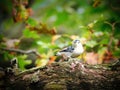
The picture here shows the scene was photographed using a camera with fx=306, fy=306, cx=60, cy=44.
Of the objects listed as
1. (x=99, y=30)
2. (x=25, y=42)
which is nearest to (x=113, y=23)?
(x=99, y=30)

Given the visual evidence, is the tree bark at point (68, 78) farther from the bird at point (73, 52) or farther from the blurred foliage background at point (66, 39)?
the blurred foliage background at point (66, 39)

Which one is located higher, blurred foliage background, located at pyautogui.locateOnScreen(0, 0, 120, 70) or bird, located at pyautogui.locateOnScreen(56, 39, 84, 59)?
blurred foliage background, located at pyautogui.locateOnScreen(0, 0, 120, 70)

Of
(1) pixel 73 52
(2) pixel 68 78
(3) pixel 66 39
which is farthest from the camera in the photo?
(3) pixel 66 39

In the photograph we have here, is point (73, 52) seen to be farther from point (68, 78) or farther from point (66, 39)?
point (66, 39)

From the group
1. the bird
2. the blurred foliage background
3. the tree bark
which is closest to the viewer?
the tree bark

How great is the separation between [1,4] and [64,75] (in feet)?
14.1

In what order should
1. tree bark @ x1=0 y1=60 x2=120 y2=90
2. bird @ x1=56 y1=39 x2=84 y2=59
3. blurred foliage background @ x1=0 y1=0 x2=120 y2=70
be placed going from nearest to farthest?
tree bark @ x1=0 y1=60 x2=120 y2=90
bird @ x1=56 y1=39 x2=84 y2=59
blurred foliage background @ x1=0 y1=0 x2=120 y2=70

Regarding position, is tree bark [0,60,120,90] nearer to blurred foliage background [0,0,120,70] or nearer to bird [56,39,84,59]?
bird [56,39,84,59]

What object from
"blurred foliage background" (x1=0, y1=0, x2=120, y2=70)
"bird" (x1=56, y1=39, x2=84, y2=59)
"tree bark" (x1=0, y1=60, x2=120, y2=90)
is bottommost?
"tree bark" (x1=0, y1=60, x2=120, y2=90)

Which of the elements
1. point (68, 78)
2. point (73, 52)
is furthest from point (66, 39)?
point (68, 78)

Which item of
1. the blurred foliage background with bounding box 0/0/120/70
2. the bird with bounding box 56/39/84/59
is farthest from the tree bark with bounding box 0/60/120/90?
the blurred foliage background with bounding box 0/0/120/70

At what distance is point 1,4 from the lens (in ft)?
23.5

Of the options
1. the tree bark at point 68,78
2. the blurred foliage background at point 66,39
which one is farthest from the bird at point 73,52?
the blurred foliage background at point 66,39

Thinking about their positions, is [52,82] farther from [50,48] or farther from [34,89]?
[50,48]
